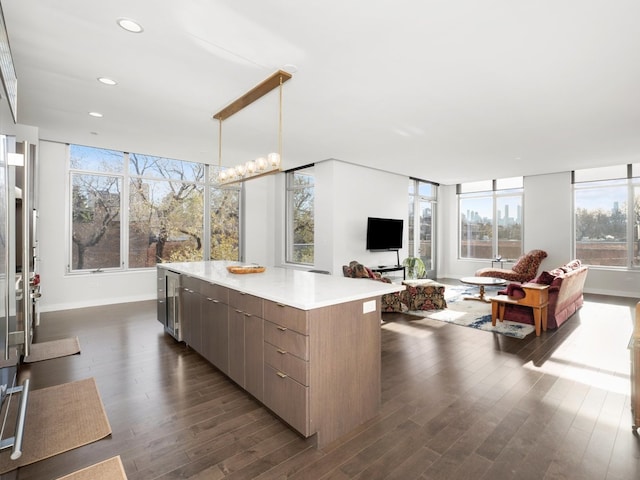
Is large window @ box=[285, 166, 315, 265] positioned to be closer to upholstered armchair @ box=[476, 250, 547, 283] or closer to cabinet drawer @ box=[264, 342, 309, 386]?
upholstered armchair @ box=[476, 250, 547, 283]

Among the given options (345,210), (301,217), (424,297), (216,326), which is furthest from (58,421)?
(301,217)

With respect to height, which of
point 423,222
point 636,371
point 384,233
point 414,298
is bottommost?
point 414,298

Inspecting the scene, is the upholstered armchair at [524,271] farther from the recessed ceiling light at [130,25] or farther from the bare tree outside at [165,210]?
the recessed ceiling light at [130,25]

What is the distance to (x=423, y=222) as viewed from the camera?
9844mm

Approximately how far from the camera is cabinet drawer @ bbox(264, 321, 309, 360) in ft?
6.66

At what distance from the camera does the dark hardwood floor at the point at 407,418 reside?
6.25 feet

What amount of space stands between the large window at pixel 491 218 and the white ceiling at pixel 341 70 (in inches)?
139

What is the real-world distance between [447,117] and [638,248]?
6.28 metres

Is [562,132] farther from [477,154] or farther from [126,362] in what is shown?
[126,362]

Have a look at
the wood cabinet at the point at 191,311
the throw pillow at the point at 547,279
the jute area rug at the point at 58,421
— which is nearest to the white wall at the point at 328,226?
the wood cabinet at the point at 191,311

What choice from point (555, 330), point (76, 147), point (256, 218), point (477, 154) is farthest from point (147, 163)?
point (555, 330)

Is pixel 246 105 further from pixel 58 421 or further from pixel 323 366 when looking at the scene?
pixel 58 421

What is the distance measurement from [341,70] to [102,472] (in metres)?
3.47

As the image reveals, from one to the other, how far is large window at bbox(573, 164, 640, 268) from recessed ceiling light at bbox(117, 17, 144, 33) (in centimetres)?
915
